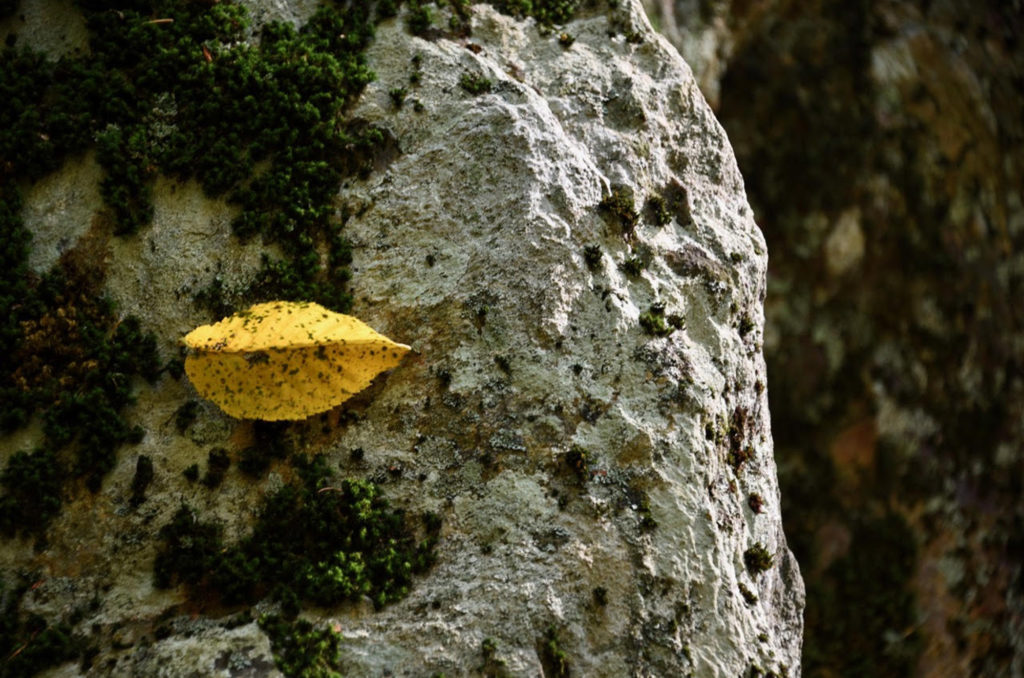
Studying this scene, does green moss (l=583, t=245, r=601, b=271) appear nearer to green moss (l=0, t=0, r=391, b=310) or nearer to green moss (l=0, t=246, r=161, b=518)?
green moss (l=0, t=0, r=391, b=310)

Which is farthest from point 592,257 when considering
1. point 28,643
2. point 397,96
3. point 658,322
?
point 28,643

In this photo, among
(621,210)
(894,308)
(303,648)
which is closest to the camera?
(303,648)

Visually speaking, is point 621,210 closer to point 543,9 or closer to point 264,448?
point 543,9


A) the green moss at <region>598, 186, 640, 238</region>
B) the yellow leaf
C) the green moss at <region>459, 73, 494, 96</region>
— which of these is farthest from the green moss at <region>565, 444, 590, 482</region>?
the green moss at <region>459, 73, 494, 96</region>

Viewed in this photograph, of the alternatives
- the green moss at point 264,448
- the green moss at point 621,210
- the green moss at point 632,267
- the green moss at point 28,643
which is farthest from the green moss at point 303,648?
the green moss at point 621,210

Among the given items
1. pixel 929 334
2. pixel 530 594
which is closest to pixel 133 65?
pixel 530 594

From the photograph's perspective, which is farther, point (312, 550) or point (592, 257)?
point (592, 257)
